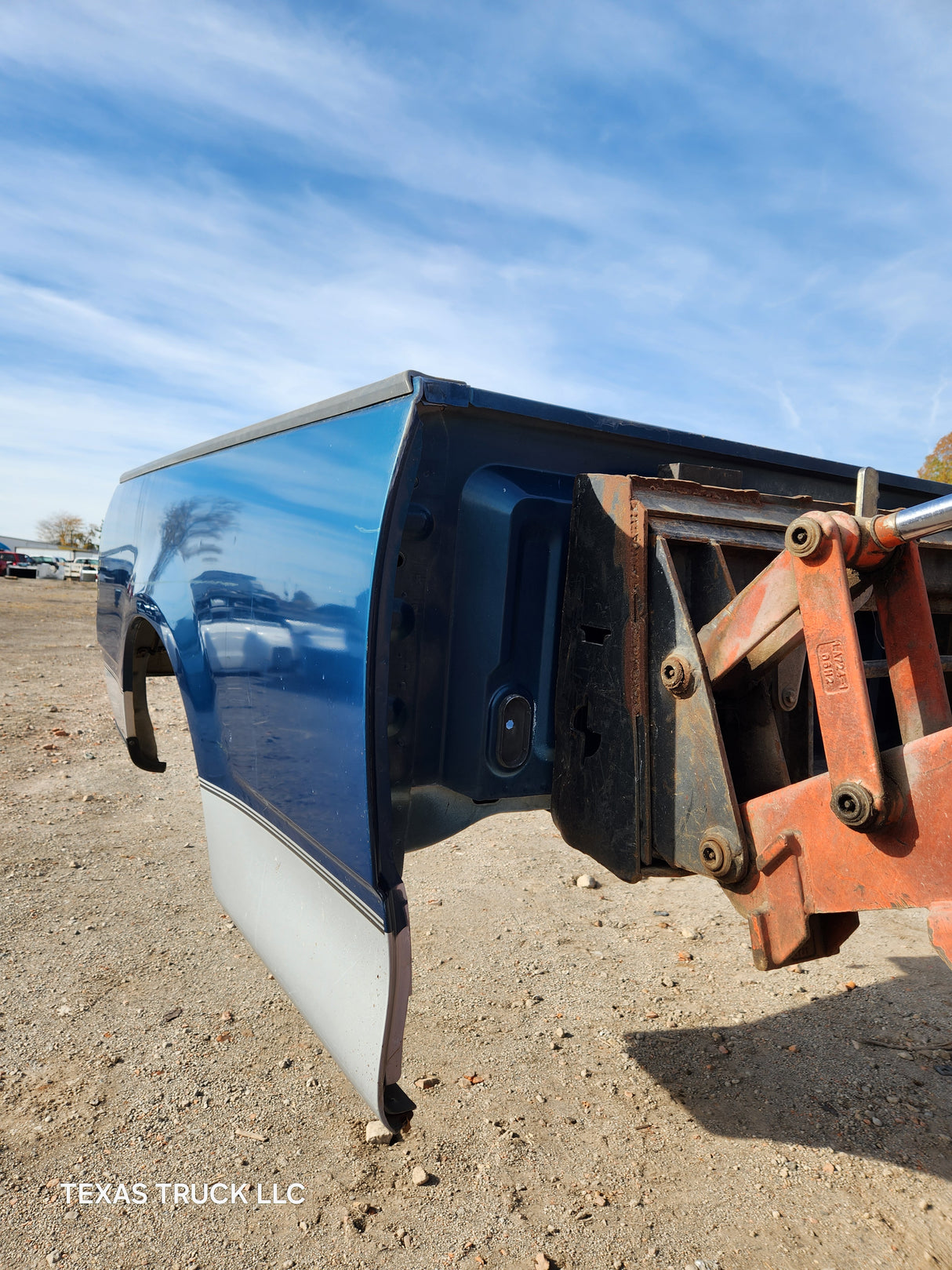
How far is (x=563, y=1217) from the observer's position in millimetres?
2080

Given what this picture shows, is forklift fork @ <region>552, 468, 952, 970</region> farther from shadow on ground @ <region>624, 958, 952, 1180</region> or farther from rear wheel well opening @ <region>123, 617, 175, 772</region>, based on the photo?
Result: rear wheel well opening @ <region>123, 617, 175, 772</region>

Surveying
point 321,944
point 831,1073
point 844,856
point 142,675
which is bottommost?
point 831,1073

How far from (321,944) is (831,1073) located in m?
1.81

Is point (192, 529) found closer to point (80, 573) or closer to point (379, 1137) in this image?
point (379, 1137)

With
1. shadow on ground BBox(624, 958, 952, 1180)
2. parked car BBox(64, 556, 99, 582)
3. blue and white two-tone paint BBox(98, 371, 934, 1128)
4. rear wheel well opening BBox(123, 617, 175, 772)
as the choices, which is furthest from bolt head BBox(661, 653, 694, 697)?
parked car BBox(64, 556, 99, 582)

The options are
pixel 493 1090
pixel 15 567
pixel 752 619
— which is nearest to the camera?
pixel 752 619

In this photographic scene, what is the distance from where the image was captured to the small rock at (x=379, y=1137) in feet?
7.59

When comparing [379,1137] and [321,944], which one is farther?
[379,1137]

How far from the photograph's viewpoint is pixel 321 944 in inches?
81.7

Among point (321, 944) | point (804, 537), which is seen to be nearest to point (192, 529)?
point (321, 944)

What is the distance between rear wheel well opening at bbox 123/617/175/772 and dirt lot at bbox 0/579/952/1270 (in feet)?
1.86

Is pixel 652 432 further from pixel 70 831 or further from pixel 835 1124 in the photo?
pixel 70 831

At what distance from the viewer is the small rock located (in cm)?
231

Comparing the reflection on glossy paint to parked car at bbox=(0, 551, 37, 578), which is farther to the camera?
parked car at bbox=(0, 551, 37, 578)
